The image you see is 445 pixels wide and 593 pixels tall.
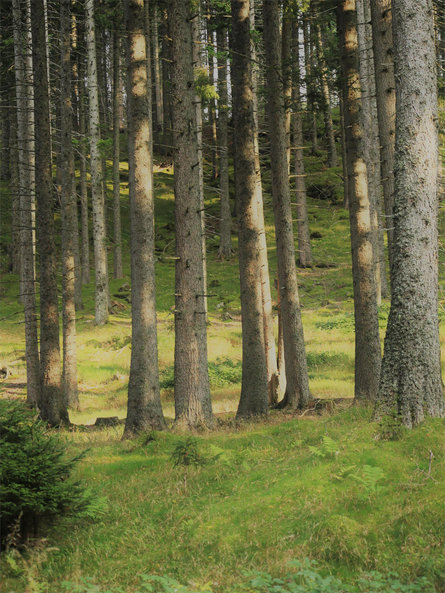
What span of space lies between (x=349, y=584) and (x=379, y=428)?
2.91 m

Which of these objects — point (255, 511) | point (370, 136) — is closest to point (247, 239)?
point (255, 511)

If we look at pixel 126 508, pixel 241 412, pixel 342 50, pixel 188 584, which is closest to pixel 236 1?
pixel 342 50

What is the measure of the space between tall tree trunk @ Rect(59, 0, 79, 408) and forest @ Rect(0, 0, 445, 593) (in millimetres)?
72

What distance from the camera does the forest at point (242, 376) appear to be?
615 cm

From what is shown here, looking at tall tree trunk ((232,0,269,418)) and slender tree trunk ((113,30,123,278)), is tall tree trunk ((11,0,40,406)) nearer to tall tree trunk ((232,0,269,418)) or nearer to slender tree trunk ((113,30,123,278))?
tall tree trunk ((232,0,269,418))

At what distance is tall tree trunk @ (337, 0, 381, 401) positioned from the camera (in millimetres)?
13258

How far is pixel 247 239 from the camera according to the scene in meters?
14.2

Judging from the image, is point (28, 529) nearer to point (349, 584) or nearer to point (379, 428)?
A: point (349, 584)

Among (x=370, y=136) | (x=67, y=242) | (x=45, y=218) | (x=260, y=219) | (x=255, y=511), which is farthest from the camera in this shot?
(x=370, y=136)

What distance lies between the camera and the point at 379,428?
26.6 feet

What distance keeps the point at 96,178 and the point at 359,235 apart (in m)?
13.7

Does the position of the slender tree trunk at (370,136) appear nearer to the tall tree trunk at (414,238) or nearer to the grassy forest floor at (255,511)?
the grassy forest floor at (255,511)

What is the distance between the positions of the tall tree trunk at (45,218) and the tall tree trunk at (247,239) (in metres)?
4.64

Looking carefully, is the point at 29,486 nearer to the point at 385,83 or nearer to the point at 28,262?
the point at 385,83
